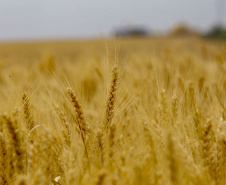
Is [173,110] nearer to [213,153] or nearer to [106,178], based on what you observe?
[213,153]

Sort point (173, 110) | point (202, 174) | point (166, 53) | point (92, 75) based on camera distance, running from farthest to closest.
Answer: point (166, 53) < point (92, 75) < point (173, 110) < point (202, 174)

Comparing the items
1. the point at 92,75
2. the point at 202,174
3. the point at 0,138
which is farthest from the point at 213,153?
the point at 92,75

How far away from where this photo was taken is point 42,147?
0.95m

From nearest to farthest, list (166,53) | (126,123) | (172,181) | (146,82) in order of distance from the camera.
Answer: (172,181), (126,123), (146,82), (166,53)

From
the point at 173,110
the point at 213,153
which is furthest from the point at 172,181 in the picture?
the point at 173,110

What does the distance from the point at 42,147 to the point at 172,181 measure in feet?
1.56

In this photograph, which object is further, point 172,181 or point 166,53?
point 166,53

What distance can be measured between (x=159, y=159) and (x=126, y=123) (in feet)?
1.45

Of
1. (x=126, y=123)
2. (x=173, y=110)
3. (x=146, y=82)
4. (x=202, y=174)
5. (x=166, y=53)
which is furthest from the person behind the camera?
(x=166, y=53)

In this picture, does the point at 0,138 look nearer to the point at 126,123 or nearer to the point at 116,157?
the point at 116,157

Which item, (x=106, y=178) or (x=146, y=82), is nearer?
(x=106, y=178)

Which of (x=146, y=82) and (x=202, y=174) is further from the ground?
(x=146, y=82)

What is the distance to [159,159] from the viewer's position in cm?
90

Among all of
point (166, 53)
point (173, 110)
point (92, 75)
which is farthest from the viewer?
point (166, 53)
